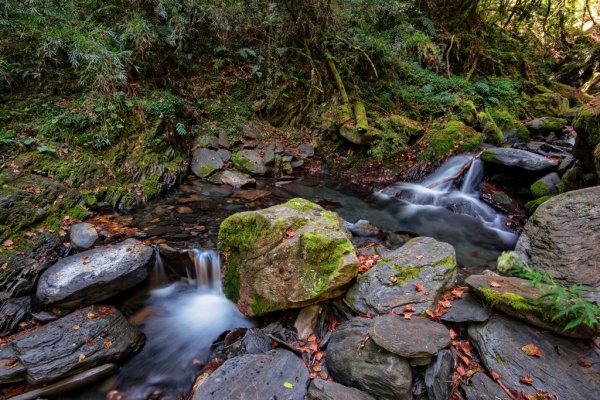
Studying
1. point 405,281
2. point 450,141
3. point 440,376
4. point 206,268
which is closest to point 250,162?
point 206,268

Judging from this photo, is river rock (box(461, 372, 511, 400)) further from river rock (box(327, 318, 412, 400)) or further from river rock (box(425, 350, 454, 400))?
river rock (box(327, 318, 412, 400))

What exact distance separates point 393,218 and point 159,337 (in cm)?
518

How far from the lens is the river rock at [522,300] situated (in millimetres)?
2480

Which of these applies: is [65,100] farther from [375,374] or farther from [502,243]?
[502,243]

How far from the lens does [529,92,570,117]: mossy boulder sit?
1095 cm

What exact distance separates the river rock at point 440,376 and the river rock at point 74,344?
10.9 feet

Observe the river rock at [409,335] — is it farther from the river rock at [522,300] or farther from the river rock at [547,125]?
the river rock at [547,125]

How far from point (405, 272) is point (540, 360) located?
4.59 feet

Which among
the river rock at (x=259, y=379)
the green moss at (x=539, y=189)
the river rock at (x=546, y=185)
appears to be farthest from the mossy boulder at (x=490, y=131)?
the river rock at (x=259, y=379)

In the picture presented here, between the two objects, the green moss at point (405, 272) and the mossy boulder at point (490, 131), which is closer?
the green moss at point (405, 272)

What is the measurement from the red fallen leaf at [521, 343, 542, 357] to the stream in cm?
239

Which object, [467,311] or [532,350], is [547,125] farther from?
[532,350]

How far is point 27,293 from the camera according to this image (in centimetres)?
396

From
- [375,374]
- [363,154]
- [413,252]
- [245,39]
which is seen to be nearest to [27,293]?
[375,374]
